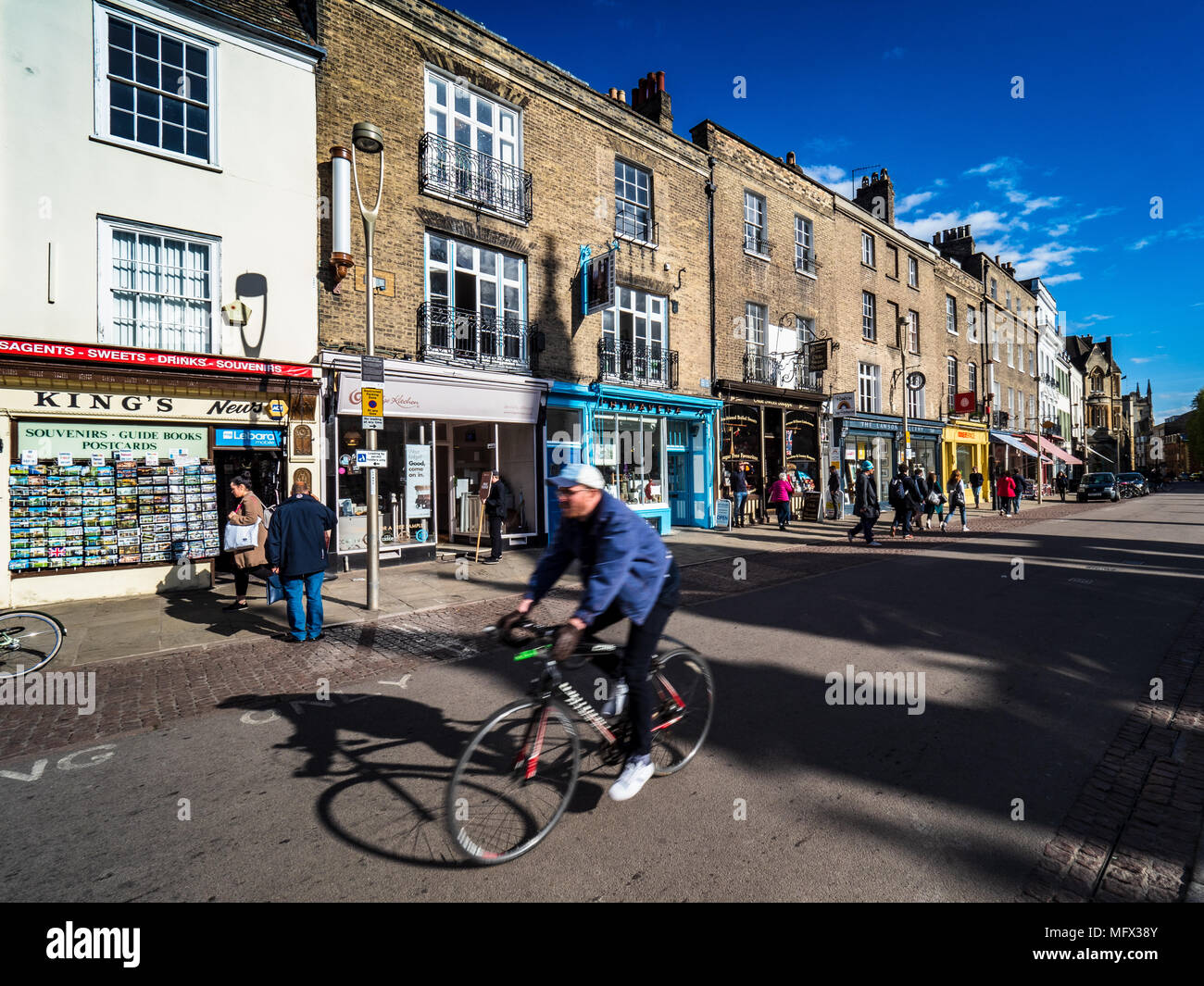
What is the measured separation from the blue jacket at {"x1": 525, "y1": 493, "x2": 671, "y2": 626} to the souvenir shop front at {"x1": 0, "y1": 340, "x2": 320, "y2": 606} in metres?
5.57

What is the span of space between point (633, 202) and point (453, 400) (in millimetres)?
8300

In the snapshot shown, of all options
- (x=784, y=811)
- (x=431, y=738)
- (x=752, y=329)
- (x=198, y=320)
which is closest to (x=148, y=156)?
(x=198, y=320)

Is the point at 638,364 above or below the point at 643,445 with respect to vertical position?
above

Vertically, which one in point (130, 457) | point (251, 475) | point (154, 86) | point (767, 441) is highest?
point (154, 86)

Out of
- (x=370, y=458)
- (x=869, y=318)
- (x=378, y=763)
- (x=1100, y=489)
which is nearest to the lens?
(x=378, y=763)

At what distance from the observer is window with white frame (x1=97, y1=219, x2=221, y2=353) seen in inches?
380

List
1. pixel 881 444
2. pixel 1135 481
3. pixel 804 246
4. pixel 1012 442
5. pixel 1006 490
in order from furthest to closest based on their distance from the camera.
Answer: pixel 1135 481
pixel 1012 442
pixel 881 444
pixel 1006 490
pixel 804 246

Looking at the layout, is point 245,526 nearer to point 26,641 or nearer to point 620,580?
point 26,641

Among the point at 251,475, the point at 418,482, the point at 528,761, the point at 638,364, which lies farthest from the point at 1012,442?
the point at 528,761

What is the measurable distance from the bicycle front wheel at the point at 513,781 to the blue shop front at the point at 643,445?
34.7 feet

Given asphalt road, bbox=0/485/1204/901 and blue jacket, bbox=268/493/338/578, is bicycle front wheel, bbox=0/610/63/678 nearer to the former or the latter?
blue jacket, bbox=268/493/338/578

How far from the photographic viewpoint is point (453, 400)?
1289cm

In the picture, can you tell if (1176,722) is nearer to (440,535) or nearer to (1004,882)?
(1004,882)

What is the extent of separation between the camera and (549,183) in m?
15.0
